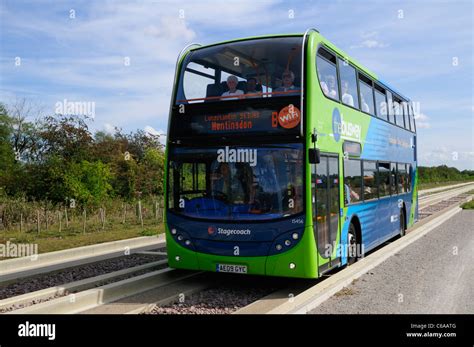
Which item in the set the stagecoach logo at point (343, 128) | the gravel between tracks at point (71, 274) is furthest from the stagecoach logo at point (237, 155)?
the gravel between tracks at point (71, 274)

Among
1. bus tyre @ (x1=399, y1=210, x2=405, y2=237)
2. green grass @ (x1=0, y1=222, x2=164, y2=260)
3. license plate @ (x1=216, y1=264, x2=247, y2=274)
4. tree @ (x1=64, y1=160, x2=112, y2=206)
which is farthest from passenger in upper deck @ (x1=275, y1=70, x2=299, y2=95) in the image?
tree @ (x1=64, y1=160, x2=112, y2=206)

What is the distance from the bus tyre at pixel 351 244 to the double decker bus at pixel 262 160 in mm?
80

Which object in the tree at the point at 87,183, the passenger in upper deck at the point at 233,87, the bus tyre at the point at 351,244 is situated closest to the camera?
the passenger in upper deck at the point at 233,87

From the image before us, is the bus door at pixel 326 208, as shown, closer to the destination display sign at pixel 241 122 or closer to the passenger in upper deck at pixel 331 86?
the destination display sign at pixel 241 122

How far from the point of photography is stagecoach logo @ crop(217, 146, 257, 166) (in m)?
8.32

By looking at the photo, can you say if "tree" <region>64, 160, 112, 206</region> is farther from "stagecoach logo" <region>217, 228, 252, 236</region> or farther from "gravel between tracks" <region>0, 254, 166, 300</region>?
"stagecoach logo" <region>217, 228, 252, 236</region>

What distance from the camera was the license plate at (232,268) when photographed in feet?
27.1

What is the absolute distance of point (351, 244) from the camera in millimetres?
10234

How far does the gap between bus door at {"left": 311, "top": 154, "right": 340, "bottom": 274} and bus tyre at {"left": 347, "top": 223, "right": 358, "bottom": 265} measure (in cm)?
80

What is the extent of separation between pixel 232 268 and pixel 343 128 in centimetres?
365

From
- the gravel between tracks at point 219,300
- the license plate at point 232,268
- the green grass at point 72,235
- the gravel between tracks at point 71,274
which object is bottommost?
the gravel between tracks at point 219,300

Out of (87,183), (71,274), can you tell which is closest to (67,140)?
(87,183)

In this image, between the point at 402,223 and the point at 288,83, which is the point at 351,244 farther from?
the point at 402,223
